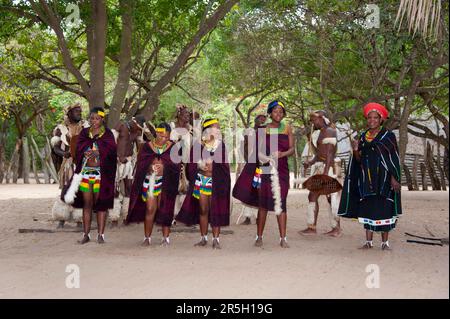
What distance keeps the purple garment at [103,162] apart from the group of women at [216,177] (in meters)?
0.01

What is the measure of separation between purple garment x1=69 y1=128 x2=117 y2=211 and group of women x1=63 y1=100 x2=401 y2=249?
0.01 metres

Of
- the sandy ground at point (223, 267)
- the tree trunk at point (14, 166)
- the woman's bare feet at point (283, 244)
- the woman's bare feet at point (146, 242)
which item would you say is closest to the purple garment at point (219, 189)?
the sandy ground at point (223, 267)

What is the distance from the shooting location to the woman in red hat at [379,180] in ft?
23.9

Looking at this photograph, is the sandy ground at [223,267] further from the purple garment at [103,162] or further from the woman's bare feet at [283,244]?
the purple garment at [103,162]

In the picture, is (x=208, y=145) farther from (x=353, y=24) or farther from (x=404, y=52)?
(x=404, y=52)

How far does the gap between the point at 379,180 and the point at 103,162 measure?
3728mm

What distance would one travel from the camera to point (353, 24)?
1193 centimetres

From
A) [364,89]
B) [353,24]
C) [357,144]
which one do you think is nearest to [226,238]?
[357,144]

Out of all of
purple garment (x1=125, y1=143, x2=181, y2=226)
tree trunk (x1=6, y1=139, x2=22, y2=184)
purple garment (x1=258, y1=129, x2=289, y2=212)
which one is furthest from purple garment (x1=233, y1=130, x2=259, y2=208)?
tree trunk (x1=6, y1=139, x2=22, y2=184)

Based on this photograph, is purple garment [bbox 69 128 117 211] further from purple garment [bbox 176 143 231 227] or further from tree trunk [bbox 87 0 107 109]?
tree trunk [bbox 87 0 107 109]

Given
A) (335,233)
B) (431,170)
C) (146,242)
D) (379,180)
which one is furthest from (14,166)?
(379,180)

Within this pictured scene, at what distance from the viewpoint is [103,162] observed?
8102 mm

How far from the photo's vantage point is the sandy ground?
5.15 meters

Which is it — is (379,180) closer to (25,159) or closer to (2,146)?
(25,159)
